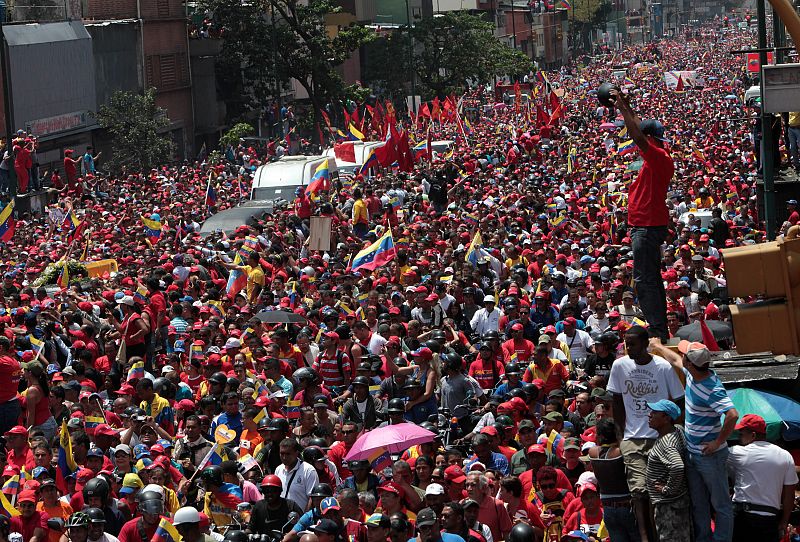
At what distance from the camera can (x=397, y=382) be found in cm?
1326

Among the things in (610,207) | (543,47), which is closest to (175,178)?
(610,207)


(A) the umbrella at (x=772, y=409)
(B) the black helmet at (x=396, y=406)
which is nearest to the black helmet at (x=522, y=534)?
(A) the umbrella at (x=772, y=409)

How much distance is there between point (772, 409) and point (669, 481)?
1.29m

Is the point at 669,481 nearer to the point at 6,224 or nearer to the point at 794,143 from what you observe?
the point at 6,224

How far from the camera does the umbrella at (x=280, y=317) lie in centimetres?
1558

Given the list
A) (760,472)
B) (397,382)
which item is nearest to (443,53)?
(397,382)

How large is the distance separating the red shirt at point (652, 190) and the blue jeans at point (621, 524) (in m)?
2.58

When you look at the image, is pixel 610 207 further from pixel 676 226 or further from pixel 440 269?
pixel 440 269

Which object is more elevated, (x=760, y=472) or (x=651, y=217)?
(x=651, y=217)

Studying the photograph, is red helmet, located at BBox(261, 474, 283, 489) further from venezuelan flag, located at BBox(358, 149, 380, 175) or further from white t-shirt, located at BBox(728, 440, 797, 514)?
venezuelan flag, located at BBox(358, 149, 380, 175)

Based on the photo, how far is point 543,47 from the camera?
124 m

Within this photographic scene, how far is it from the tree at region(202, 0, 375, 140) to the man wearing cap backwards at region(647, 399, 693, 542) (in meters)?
47.0

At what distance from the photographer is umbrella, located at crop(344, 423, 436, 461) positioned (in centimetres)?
1061

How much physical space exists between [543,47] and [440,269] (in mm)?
107606
